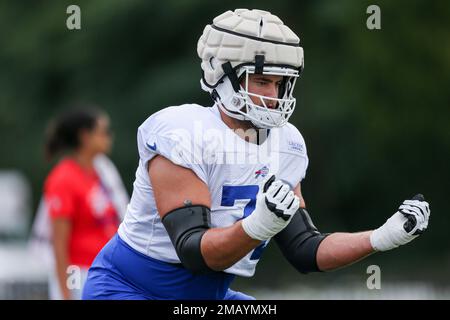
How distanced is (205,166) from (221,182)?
10 cm

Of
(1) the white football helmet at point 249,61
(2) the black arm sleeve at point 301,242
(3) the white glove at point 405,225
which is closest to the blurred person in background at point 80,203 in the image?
(2) the black arm sleeve at point 301,242

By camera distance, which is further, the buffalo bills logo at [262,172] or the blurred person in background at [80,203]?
the blurred person in background at [80,203]

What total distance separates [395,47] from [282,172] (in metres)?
10.8

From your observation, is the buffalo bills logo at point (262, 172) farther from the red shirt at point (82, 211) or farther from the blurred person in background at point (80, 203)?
the red shirt at point (82, 211)

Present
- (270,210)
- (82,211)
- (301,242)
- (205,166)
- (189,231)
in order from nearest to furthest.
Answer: (270,210) < (189,231) < (205,166) < (301,242) < (82,211)

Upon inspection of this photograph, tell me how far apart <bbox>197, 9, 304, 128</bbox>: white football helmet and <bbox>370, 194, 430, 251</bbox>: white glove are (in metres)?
0.61

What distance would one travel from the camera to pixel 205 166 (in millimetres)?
4719

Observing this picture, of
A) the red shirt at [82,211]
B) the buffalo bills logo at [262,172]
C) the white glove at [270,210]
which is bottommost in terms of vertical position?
the red shirt at [82,211]

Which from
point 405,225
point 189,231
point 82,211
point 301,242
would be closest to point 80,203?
point 82,211

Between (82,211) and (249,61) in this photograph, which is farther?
(82,211)

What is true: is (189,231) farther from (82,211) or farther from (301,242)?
(82,211)

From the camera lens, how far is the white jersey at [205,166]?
4703 millimetres

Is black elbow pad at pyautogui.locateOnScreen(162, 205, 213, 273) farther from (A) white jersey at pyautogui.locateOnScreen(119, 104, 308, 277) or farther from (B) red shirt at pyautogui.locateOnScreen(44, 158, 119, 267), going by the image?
(B) red shirt at pyautogui.locateOnScreen(44, 158, 119, 267)

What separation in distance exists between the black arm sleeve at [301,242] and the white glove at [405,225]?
15.8 inches
